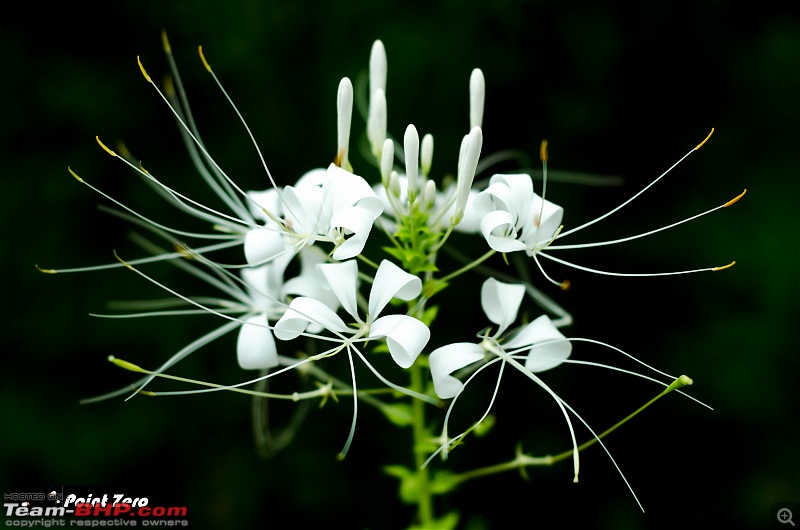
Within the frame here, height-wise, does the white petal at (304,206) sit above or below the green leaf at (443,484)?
above

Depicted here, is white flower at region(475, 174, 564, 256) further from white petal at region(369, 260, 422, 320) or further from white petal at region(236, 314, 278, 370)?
white petal at region(236, 314, 278, 370)

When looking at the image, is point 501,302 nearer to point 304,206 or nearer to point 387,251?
point 387,251

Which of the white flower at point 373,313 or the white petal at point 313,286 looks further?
the white petal at point 313,286

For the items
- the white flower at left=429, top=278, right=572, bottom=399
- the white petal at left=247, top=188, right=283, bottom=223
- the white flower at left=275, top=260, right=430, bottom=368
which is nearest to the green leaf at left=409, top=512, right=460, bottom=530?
the white flower at left=429, top=278, right=572, bottom=399

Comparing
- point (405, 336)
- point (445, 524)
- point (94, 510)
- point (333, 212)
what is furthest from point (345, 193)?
point (94, 510)

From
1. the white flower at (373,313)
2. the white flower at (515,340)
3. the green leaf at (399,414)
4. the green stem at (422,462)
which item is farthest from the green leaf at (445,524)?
the white flower at (373,313)

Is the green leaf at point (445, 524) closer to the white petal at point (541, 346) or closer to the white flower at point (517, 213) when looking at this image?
the white petal at point (541, 346)
